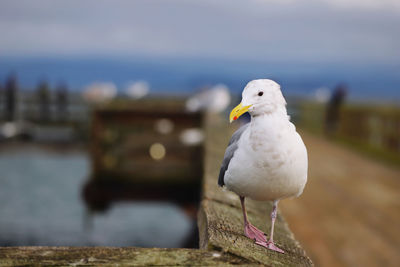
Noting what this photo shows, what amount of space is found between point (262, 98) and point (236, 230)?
0.57 meters

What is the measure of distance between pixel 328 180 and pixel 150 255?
25.3ft

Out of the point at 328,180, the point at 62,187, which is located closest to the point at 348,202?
the point at 328,180

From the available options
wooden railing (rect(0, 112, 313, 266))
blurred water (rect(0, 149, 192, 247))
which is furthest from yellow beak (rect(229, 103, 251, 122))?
blurred water (rect(0, 149, 192, 247))

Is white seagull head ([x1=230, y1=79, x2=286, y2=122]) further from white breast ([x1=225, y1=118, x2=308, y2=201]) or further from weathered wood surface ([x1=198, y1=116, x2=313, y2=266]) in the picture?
weathered wood surface ([x1=198, y1=116, x2=313, y2=266])

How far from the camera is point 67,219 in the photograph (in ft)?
34.4

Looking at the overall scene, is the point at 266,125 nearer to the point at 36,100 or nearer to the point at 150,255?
the point at 150,255

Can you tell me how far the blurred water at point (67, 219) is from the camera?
30.9 feet

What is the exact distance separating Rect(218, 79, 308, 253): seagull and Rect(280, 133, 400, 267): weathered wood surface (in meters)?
3.35

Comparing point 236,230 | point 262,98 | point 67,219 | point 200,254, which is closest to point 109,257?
point 200,254

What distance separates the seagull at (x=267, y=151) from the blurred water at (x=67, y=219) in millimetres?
6800

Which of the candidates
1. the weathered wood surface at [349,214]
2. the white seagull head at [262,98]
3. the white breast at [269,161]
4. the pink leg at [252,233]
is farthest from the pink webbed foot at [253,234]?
the weathered wood surface at [349,214]

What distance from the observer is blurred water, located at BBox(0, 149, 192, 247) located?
371 inches

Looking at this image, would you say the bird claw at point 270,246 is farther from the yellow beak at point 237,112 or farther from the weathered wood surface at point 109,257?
the yellow beak at point 237,112

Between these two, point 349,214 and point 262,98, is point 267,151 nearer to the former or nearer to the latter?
point 262,98
